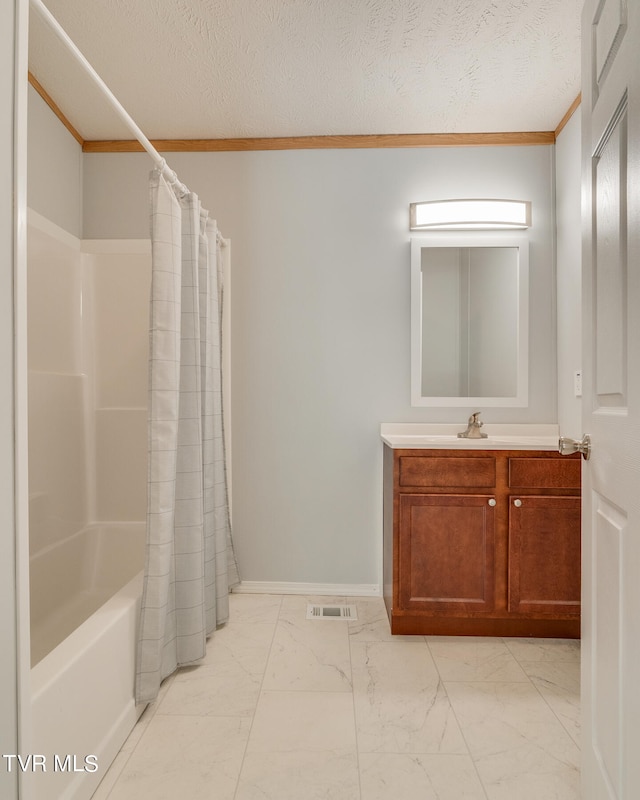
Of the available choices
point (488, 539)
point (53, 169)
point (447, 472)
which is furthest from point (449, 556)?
point (53, 169)

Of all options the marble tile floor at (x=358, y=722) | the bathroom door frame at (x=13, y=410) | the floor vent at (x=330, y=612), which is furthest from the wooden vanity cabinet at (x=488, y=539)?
the bathroom door frame at (x=13, y=410)

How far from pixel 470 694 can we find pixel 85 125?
3.12m

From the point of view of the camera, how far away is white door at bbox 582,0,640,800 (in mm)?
906

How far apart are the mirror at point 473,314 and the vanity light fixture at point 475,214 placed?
66 mm

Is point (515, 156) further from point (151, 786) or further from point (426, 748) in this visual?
point (151, 786)

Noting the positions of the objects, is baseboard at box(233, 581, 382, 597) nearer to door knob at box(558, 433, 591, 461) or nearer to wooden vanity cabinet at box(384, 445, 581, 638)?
wooden vanity cabinet at box(384, 445, 581, 638)

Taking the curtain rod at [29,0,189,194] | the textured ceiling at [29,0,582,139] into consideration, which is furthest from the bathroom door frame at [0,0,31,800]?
the textured ceiling at [29,0,582,139]

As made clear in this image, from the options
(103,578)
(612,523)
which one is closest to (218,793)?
(612,523)

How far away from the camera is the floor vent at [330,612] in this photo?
2.49 metres

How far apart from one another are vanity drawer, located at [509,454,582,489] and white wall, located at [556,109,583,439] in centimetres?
27

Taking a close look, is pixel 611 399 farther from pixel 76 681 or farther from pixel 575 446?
pixel 76 681

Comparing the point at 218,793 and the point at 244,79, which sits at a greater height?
the point at 244,79

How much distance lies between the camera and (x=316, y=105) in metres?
2.46

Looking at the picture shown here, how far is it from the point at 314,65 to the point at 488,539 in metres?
2.15
